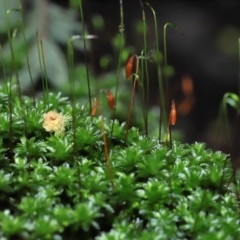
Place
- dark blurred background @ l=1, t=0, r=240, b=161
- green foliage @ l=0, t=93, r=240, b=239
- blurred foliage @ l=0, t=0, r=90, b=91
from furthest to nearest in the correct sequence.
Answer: dark blurred background @ l=1, t=0, r=240, b=161 → blurred foliage @ l=0, t=0, r=90, b=91 → green foliage @ l=0, t=93, r=240, b=239

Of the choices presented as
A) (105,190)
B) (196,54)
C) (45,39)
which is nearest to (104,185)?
(105,190)

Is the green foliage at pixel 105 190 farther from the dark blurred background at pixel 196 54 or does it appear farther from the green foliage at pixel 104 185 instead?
the dark blurred background at pixel 196 54

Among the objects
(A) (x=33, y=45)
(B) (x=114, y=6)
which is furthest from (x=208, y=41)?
(A) (x=33, y=45)

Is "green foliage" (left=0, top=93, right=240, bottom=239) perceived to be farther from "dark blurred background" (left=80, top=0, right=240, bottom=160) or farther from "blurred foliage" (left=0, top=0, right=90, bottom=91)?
"dark blurred background" (left=80, top=0, right=240, bottom=160)

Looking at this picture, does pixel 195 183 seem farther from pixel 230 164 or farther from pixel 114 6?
pixel 114 6

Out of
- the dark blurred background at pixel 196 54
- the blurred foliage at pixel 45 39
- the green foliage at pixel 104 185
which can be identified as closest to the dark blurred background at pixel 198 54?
the dark blurred background at pixel 196 54

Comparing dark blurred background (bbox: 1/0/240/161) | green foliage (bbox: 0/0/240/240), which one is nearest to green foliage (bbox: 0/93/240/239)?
green foliage (bbox: 0/0/240/240)

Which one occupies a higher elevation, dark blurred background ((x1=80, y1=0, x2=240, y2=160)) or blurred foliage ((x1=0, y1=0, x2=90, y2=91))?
blurred foliage ((x1=0, y1=0, x2=90, y2=91))

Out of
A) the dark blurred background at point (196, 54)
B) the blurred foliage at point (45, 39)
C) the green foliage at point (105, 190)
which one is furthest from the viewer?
the dark blurred background at point (196, 54)

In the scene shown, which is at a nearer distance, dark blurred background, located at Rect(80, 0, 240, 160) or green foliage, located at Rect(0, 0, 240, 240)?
green foliage, located at Rect(0, 0, 240, 240)
